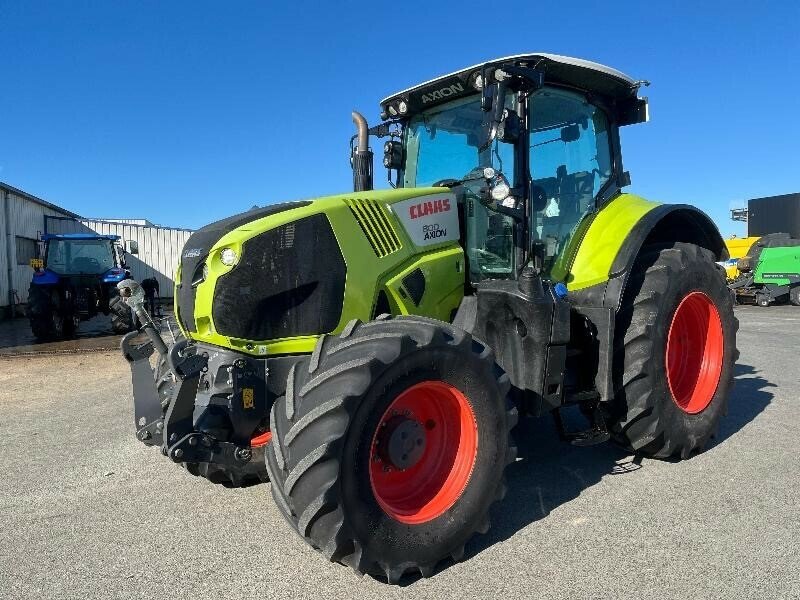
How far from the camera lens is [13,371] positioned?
8.66 metres

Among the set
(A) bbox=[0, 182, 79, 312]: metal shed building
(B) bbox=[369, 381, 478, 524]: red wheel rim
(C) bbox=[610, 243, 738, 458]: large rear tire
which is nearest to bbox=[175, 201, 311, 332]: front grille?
(B) bbox=[369, 381, 478, 524]: red wheel rim

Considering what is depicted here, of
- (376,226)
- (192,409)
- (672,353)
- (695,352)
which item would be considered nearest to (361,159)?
(376,226)

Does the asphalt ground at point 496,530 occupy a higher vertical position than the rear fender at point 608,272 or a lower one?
lower

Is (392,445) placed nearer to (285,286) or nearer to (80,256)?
(285,286)

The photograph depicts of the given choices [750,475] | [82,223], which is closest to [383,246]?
[750,475]

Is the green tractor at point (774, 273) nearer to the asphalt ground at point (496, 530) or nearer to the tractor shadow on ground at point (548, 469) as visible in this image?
the tractor shadow on ground at point (548, 469)

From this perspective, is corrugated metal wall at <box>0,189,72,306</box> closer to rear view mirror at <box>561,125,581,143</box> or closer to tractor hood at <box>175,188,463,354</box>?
tractor hood at <box>175,188,463,354</box>

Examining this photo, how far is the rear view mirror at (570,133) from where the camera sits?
421cm

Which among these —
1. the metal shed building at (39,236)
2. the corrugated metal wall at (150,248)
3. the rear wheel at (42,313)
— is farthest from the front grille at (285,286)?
the corrugated metal wall at (150,248)

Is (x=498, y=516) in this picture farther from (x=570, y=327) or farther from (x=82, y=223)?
(x=82, y=223)

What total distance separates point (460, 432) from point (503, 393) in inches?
11.4

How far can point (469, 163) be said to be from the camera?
161 inches

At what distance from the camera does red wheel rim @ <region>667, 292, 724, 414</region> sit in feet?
14.4

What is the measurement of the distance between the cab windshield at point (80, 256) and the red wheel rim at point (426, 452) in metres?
12.7
